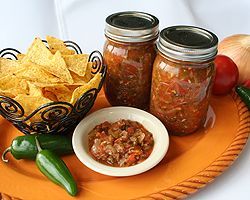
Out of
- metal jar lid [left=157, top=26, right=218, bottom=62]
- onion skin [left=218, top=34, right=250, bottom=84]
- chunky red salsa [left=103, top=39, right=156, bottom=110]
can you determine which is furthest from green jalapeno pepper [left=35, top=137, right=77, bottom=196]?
onion skin [left=218, top=34, right=250, bottom=84]

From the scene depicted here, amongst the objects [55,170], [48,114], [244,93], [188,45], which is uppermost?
[188,45]

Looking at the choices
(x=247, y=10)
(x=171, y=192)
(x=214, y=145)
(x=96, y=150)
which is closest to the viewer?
(x=171, y=192)

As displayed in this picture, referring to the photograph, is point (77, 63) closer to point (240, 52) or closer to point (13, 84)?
point (13, 84)

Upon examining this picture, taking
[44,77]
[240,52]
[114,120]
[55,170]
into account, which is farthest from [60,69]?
[240,52]

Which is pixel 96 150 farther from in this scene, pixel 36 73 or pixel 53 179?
pixel 36 73

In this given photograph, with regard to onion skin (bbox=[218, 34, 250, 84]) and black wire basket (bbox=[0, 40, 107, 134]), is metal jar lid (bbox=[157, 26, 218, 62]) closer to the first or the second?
black wire basket (bbox=[0, 40, 107, 134])

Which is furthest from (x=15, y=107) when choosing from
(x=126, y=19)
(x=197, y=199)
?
(x=197, y=199)

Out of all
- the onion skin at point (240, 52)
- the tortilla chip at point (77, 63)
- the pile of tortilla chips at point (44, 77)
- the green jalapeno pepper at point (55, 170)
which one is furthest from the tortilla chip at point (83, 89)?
the onion skin at point (240, 52)
